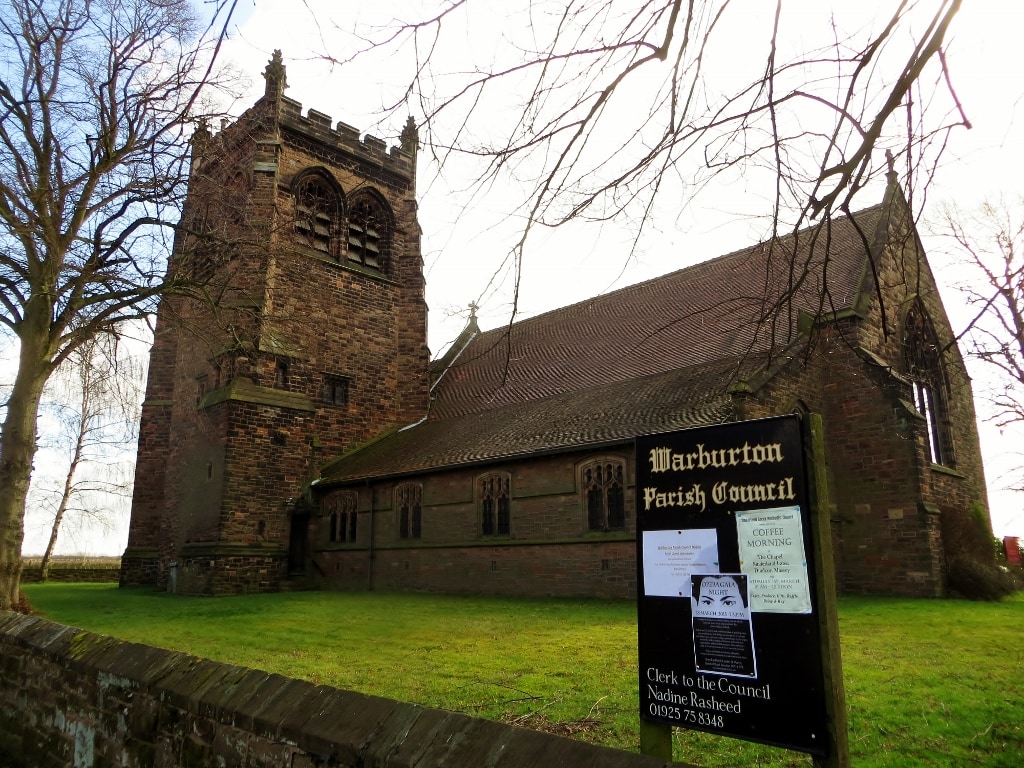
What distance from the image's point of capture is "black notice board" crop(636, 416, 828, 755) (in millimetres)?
3008

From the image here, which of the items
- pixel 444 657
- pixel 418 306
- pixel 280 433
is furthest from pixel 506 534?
pixel 418 306

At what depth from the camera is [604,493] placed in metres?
15.8

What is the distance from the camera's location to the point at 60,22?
12.6 meters

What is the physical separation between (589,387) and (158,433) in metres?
15.4

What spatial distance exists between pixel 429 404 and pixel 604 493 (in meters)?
11.3

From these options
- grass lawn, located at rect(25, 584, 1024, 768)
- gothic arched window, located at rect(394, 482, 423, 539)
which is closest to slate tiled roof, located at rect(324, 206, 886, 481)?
gothic arched window, located at rect(394, 482, 423, 539)

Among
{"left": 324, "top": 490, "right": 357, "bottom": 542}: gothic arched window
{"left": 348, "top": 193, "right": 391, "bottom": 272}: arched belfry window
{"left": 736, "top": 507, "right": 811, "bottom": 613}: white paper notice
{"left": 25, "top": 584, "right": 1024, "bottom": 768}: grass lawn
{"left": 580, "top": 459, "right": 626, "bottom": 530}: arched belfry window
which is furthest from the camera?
{"left": 348, "top": 193, "right": 391, "bottom": 272}: arched belfry window

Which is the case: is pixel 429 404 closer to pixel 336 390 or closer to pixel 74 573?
pixel 336 390

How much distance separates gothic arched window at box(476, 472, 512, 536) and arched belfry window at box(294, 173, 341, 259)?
10.8 meters

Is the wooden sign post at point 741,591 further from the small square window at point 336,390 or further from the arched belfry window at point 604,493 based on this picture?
the small square window at point 336,390

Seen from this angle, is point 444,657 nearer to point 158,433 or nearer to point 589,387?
point 589,387

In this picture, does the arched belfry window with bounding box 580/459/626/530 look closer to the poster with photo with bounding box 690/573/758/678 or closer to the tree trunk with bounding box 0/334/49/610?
the tree trunk with bounding box 0/334/49/610

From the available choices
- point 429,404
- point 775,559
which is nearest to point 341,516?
point 429,404

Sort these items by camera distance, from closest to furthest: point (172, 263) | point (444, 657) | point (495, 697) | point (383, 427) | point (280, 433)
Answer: point (495, 697)
point (444, 657)
point (172, 263)
point (280, 433)
point (383, 427)
